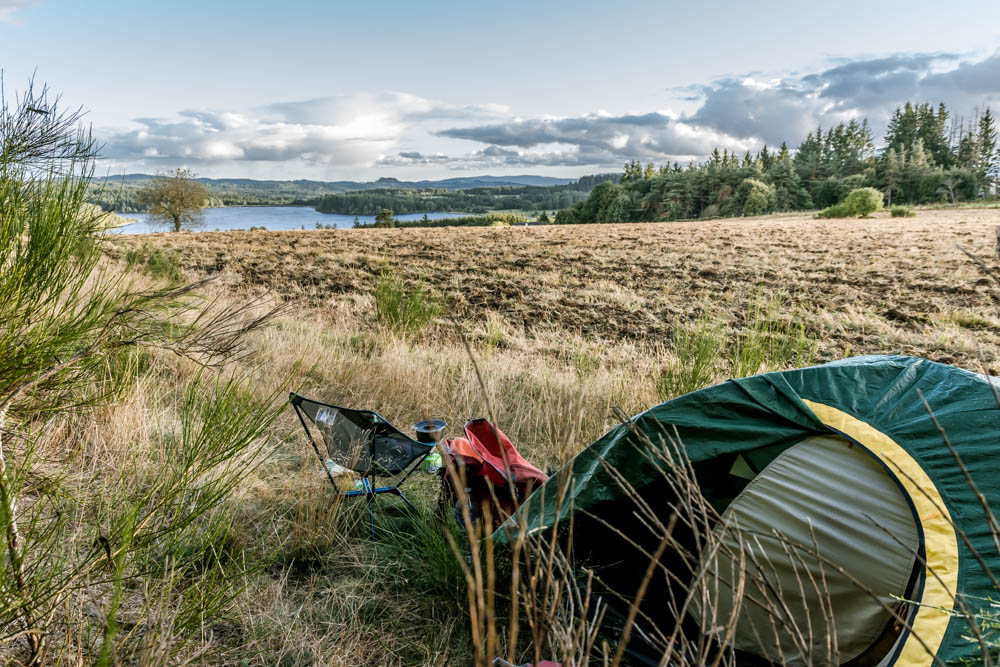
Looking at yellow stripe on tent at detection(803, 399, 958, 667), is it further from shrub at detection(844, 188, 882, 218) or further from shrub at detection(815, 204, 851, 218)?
shrub at detection(815, 204, 851, 218)

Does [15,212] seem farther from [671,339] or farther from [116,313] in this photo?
Result: [671,339]

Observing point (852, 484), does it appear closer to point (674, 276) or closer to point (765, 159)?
point (674, 276)

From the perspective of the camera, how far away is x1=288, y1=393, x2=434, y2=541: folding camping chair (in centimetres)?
292

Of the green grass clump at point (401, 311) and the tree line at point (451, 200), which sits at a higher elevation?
the tree line at point (451, 200)

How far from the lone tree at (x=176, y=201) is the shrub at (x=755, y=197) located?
4066cm

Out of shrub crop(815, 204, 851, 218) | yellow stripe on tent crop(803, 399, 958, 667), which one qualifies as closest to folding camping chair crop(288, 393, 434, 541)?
yellow stripe on tent crop(803, 399, 958, 667)

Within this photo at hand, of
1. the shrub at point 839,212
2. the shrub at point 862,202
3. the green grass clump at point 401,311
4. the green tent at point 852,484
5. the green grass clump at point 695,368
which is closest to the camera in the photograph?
the green tent at point 852,484

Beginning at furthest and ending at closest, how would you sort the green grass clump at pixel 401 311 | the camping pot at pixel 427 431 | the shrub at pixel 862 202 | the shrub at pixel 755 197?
1. the shrub at pixel 755 197
2. the shrub at pixel 862 202
3. the green grass clump at pixel 401 311
4. the camping pot at pixel 427 431

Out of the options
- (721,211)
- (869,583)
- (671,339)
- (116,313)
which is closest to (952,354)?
(671,339)

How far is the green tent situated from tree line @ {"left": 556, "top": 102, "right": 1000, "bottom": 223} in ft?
153

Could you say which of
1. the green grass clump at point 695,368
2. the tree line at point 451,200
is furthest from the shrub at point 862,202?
the green grass clump at point 695,368

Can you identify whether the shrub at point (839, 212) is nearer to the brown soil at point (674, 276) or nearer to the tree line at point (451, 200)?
the brown soil at point (674, 276)

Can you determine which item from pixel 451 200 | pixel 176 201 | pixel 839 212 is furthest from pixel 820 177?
pixel 176 201

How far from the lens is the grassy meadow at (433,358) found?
2.23 metres
